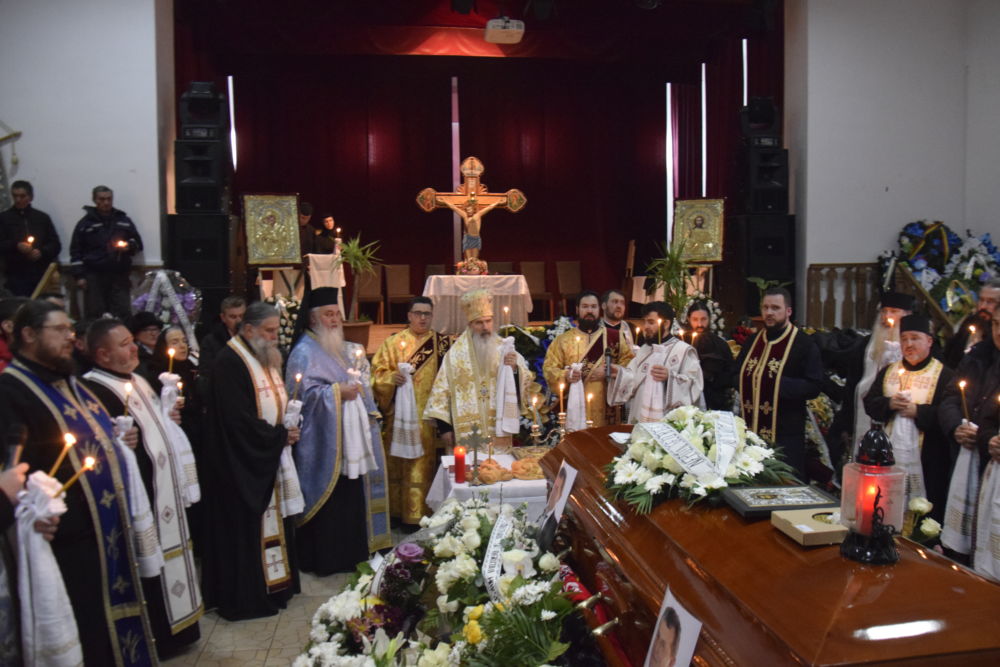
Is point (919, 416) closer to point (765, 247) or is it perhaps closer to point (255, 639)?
point (255, 639)

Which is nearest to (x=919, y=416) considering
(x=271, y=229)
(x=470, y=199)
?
(x=271, y=229)

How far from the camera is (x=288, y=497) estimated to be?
5.06 metres

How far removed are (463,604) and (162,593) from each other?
2361 mm

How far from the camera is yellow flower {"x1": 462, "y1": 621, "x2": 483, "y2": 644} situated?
2170 mm

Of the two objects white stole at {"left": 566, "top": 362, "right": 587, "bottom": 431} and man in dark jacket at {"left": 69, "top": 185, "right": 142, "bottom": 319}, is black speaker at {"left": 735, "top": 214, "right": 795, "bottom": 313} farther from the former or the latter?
man in dark jacket at {"left": 69, "top": 185, "right": 142, "bottom": 319}

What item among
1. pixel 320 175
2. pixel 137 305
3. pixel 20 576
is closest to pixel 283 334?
pixel 137 305

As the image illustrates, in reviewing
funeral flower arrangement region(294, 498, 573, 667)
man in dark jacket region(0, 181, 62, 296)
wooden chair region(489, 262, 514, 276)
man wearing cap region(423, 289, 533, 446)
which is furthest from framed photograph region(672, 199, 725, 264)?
funeral flower arrangement region(294, 498, 573, 667)

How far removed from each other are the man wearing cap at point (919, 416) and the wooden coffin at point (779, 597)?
300cm

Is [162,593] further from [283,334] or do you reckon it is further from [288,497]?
[283,334]

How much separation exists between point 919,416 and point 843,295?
5960 mm

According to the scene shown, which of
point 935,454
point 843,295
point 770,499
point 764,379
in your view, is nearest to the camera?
point 770,499

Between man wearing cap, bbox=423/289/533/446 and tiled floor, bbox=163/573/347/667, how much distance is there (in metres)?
1.41

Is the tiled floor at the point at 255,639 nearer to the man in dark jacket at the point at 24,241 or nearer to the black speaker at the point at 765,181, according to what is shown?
the man in dark jacket at the point at 24,241

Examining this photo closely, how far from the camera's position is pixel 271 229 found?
32.0 feet
